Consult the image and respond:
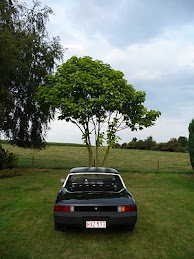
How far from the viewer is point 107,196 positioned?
523cm

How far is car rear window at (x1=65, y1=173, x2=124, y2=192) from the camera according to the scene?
6.00 metres

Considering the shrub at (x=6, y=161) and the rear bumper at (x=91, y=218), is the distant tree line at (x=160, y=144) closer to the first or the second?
the shrub at (x=6, y=161)

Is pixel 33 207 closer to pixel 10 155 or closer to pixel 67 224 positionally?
pixel 67 224

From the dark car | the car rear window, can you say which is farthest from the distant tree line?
the dark car

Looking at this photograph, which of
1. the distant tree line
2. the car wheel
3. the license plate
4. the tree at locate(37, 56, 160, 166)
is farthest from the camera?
the distant tree line

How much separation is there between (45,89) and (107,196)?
10726 mm

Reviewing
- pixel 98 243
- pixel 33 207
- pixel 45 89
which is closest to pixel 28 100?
pixel 45 89

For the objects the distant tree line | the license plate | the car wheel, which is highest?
the distant tree line

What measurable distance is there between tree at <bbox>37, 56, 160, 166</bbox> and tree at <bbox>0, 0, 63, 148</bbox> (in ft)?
5.94

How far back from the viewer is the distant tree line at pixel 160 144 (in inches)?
1828

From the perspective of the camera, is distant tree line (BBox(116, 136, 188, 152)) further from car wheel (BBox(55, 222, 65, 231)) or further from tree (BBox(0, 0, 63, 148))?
car wheel (BBox(55, 222, 65, 231))

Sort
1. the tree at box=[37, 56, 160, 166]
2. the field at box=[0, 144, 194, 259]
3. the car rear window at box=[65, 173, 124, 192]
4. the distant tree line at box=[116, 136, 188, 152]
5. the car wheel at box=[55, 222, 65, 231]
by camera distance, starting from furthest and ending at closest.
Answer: the distant tree line at box=[116, 136, 188, 152], the tree at box=[37, 56, 160, 166], the car rear window at box=[65, 173, 124, 192], the car wheel at box=[55, 222, 65, 231], the field at box=[0, 144, 194, 259]

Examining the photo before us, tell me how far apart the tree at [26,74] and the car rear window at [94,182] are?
9786 millimetres

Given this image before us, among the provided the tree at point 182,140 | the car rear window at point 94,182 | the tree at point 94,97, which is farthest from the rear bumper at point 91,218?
the tree at point 182,140
